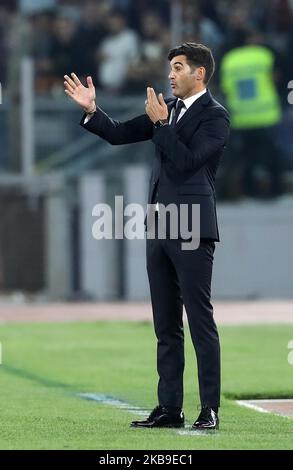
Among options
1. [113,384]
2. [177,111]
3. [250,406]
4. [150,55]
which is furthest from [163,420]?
[150,55]

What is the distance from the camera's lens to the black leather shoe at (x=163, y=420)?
752 centimetres

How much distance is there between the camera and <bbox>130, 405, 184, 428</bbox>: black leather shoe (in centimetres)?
752

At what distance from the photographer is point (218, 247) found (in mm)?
21766

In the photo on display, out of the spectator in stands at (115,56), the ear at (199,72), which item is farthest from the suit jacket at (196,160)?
the spectator in stands at (115,56)

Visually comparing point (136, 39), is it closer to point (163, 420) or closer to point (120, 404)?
point (120, 404)

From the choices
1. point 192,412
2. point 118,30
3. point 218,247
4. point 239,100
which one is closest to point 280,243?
point 218,247

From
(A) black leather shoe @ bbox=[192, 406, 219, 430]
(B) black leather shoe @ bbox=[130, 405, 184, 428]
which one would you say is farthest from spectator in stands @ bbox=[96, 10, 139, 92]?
(A) black leather shoe @ bbox=[192, 406, 219, 430]

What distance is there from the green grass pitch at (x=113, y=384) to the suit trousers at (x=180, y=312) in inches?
11.6

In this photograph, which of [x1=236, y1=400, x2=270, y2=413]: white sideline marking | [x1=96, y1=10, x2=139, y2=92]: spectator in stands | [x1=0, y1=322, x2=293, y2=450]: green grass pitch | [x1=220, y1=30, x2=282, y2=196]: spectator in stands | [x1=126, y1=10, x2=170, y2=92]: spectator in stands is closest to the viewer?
[x1=0, y1=322, x2=293, y2=450]: green grass pitch

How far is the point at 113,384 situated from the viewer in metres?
10.4

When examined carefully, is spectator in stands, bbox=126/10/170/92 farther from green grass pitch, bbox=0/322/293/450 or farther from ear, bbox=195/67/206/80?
ear, bbox=195/67/206/80

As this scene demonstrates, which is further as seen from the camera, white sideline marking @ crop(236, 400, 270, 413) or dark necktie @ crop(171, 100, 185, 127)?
white sideline marking @ crop(236, 400, 270, 413)

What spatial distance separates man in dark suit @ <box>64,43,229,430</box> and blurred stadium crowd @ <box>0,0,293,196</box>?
44.1 feet

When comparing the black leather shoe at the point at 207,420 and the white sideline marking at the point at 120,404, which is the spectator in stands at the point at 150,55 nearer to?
the white sideline marking at the point at 120,404
